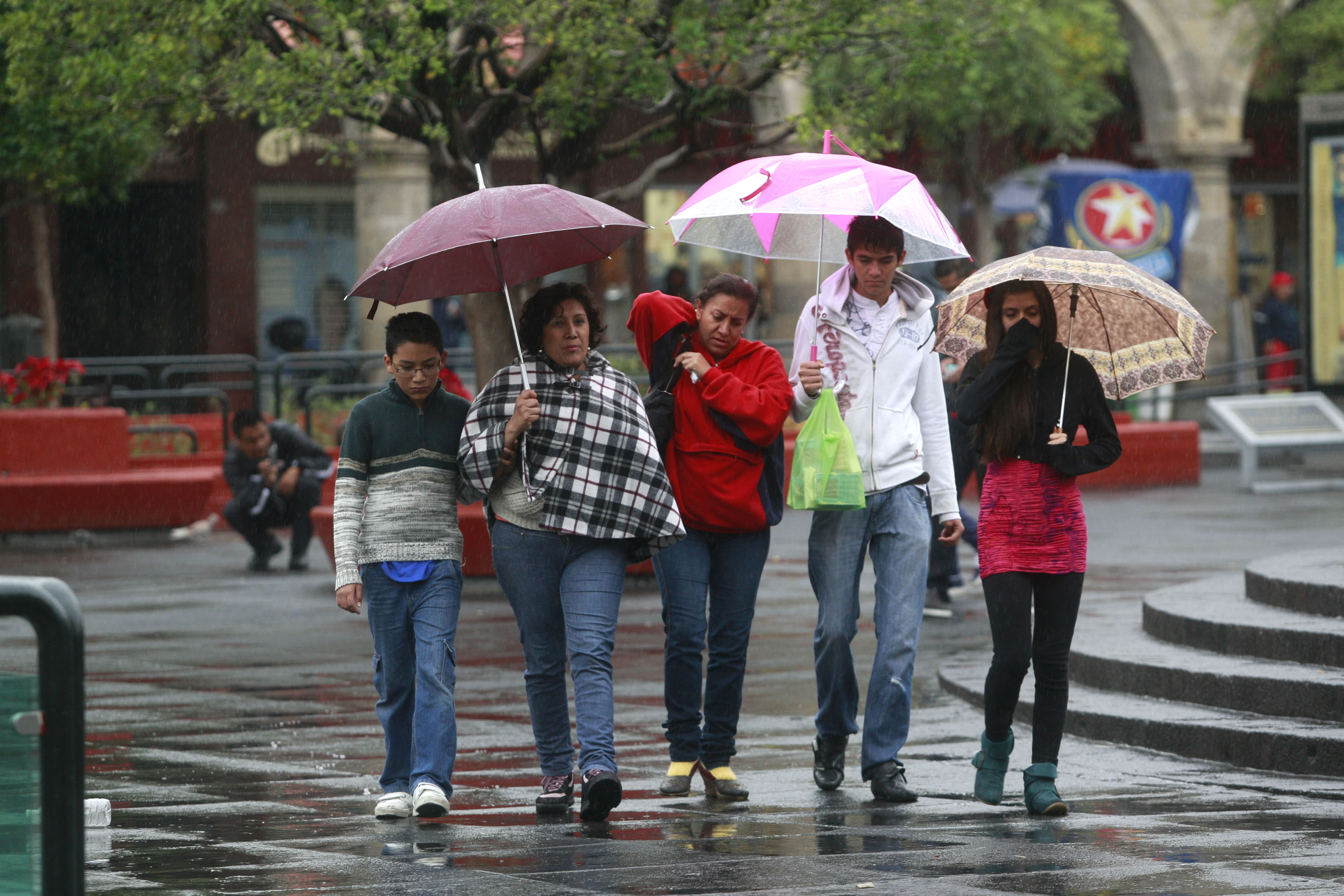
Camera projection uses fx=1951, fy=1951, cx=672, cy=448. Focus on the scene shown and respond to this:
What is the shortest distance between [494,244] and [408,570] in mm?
1066

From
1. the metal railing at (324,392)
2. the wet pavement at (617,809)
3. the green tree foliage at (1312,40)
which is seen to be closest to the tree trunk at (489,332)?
the wet pavement at (617,809)

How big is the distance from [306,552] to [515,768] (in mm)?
8040

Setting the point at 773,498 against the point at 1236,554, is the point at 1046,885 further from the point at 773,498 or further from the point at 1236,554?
the point at 1236,554

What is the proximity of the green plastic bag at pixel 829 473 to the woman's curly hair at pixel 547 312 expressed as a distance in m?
0.76

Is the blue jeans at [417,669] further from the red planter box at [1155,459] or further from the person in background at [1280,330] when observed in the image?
the person in background at [1280,330]

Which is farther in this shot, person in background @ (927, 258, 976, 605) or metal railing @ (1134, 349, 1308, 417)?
metal railing @ (1134, 349, 1308, 417)

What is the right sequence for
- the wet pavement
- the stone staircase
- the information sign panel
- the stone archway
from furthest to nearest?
the stone archway < the information sign panel < the stone staircase < the wet pavement

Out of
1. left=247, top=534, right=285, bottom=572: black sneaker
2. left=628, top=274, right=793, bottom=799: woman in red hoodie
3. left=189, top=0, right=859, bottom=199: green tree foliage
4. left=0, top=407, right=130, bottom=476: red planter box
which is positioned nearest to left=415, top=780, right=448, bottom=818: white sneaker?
left=628, top=274, right=793, bottom=799: woman in red hoodie

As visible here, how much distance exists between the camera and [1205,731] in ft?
24.3

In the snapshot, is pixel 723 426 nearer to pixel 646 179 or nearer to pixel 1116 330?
pixel 1116 330

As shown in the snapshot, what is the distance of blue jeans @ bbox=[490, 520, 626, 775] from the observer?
6.11 metres

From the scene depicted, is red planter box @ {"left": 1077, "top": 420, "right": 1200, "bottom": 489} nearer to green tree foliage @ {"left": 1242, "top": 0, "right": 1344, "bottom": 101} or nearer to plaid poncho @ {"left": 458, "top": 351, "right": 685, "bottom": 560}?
green tree foliage @ {"left": 1242, "top": 0, "right": 1344, "bottom": 101}

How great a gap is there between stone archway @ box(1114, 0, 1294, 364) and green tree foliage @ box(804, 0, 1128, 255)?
58 cm

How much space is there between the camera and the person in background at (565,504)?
6066 mm
